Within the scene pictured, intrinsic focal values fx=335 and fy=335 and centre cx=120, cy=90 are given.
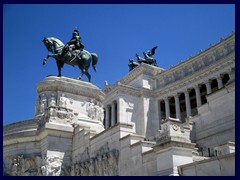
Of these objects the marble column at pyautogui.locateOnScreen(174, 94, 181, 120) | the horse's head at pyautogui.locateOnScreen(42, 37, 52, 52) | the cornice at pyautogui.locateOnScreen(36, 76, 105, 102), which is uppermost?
the horse's head at pyautogui.locateOnScreen(42, 37, 52, 52)

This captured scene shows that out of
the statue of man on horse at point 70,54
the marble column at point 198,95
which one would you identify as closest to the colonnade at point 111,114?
the marble column at point 198,95

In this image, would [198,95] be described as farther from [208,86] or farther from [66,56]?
[66,56]

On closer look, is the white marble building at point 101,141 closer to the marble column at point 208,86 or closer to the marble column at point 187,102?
the marble column at point 208,86

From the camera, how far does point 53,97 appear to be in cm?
2736

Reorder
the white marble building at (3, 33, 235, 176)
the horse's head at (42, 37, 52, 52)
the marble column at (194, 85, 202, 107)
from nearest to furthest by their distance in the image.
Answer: the white marble building at (3, 33, 235, 176) → the horse's head at (42, 37, 52, 52) → the marble column at (194, 85, 202, 107)

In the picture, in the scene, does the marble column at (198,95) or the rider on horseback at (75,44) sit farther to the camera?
the marble column at (198,95)

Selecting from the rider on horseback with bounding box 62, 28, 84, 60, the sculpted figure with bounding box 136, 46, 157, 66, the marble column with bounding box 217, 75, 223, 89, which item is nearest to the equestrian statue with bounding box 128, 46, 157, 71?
the sculpted figure with bounding box 136, 46, 157, 66

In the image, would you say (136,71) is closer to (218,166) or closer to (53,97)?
(53,97)

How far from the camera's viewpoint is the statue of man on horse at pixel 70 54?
1200 inches

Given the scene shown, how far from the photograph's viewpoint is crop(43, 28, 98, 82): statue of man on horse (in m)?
30.5

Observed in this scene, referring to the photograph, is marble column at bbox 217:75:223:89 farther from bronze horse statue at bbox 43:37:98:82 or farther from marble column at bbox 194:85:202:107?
bronze horse statue at bbox 43:37:98:82

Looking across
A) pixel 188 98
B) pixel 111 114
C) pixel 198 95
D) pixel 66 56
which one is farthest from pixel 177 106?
pixel 66 56

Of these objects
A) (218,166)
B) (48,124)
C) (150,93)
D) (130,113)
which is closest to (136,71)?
(150,93)
